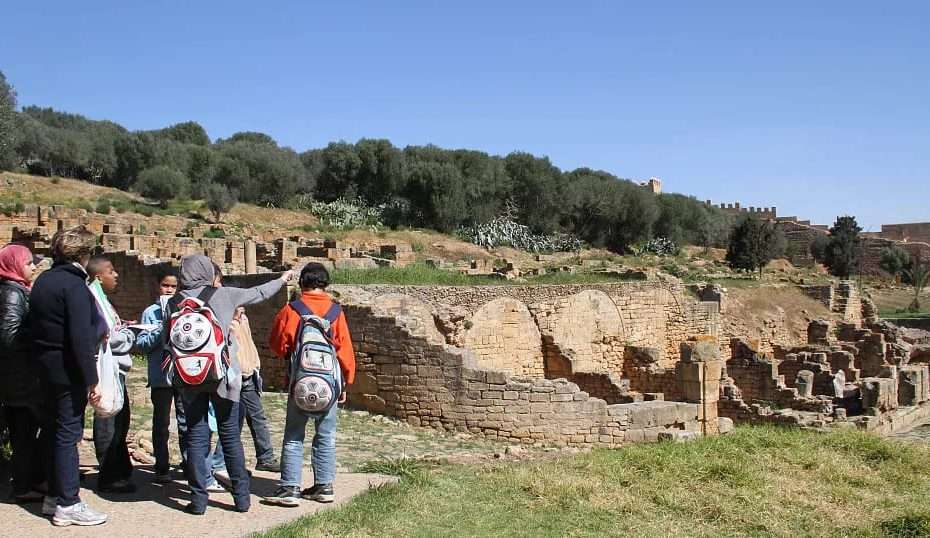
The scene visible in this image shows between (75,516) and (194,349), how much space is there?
124cm

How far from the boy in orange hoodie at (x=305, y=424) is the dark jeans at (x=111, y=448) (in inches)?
43.3

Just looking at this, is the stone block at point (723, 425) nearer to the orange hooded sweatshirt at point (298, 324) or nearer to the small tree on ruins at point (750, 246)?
the orange hooded sweatshirt at point (298, 324)

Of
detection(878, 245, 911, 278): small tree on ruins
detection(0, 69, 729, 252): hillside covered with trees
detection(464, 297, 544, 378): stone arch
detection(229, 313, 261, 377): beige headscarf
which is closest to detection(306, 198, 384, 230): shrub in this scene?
detection(0, 69, 729, 252): hillside covered with trees

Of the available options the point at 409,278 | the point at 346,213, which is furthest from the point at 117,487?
the point at 346,213

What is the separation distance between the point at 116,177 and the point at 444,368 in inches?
1764

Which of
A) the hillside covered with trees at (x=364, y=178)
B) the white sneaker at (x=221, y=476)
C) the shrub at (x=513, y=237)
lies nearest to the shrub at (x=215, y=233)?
the hillside covered with trees at (x=364, y=178)

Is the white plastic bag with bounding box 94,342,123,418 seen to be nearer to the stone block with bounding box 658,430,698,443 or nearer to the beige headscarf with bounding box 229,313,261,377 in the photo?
the beige headscarf with bounding box 229,313,261,377

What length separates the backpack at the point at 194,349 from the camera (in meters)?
5.39

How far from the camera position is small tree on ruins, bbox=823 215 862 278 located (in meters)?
55.6

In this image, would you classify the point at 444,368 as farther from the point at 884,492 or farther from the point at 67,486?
the point at 67,486

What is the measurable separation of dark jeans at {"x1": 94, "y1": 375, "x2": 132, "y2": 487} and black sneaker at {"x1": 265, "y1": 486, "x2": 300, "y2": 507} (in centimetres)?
109

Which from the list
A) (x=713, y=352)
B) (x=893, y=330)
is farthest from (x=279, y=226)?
(x=713, y=352)

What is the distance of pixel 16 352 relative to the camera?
5.20 meters

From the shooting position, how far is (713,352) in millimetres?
13250
